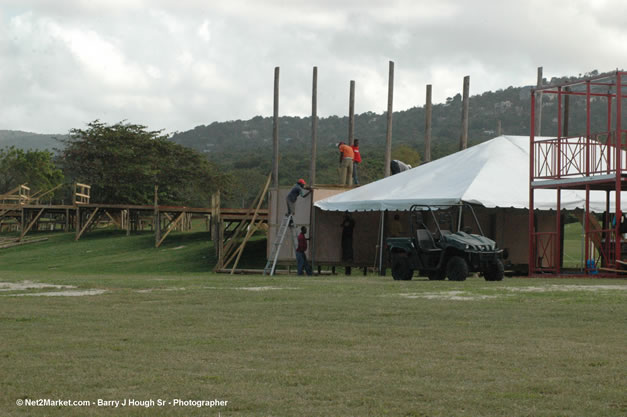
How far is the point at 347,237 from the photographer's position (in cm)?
2989

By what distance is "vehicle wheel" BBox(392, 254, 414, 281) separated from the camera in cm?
2138

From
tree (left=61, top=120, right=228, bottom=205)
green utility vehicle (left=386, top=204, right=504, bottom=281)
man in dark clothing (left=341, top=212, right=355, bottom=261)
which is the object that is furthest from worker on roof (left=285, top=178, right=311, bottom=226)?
tree (left=61, top=120, right=228, bottom=205)

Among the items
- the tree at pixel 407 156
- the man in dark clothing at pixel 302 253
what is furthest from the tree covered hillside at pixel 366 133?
the man in dark clothing at pixel 302 253

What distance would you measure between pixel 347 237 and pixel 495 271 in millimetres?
9775

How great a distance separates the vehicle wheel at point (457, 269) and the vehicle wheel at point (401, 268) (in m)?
1.29

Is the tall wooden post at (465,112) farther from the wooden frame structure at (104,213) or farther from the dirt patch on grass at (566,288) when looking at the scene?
the dirt patch on grass at (566,288)

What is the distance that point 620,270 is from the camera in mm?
22094

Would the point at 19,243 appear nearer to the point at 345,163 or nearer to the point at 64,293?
the point at 345,163

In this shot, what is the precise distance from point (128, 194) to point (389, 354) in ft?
181

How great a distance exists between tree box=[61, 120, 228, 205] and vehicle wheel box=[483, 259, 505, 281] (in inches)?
1729

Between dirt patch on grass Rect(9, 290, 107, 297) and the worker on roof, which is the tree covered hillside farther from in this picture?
dirt patch on grass Rect(9, 290, 107, 297)

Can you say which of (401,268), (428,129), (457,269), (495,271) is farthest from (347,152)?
(457,269)

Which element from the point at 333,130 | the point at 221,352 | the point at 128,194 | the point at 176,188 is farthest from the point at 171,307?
the point at 333,130

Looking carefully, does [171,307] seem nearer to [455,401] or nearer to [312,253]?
[455,401]
